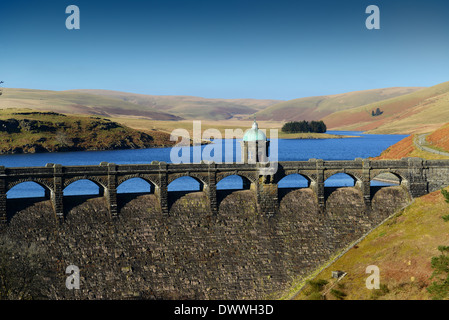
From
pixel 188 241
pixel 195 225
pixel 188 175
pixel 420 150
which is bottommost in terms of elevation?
pixel 188 241

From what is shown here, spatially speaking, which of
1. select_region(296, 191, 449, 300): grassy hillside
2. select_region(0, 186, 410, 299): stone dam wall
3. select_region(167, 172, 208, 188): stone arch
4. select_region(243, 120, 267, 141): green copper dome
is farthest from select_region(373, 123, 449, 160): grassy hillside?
select_region(167, 172, 208, 188): stone arch

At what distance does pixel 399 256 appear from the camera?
2420 inches

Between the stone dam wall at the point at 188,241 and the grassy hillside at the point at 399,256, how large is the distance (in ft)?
9.54

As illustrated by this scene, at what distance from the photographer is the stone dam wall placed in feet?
185

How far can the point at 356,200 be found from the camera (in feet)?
236

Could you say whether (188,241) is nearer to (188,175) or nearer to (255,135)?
(188,175)

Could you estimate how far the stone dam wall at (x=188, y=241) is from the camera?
56.5 m

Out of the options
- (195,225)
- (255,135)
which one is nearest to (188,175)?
(195,225)

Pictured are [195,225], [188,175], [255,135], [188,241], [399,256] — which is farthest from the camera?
[255,135]

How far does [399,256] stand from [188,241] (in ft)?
91.9

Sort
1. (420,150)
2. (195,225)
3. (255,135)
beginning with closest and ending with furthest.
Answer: (195,225) → (255,135) → (420,150)

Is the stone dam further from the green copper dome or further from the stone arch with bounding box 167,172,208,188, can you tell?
the green copper dome

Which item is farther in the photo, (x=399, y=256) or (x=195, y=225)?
(x=195, y=225)
